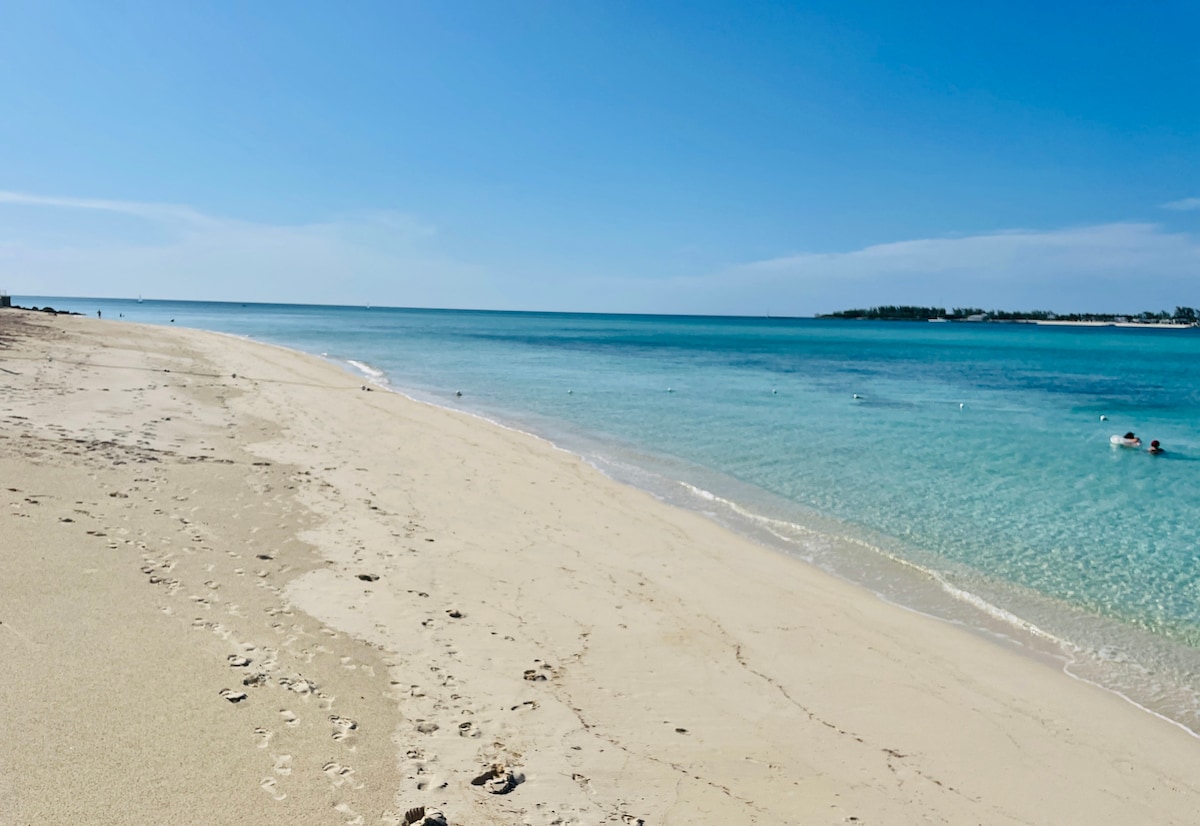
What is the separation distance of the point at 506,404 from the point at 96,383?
42.2 feet

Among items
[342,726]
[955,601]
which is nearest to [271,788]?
[342,726]

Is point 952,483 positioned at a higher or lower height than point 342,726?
lower

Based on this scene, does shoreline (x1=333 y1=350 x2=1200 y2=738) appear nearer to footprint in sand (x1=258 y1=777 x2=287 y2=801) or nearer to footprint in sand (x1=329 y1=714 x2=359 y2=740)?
footprint in sand (x1=329 y1=714 x2=359 y2=740)

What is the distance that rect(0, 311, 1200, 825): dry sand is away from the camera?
13.5 feet

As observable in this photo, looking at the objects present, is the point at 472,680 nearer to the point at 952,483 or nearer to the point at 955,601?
the point at 955,601

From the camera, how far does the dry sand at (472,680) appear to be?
Answer: 4.11 m

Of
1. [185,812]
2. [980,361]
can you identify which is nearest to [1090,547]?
[185,812]

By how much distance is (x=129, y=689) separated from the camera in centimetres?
462

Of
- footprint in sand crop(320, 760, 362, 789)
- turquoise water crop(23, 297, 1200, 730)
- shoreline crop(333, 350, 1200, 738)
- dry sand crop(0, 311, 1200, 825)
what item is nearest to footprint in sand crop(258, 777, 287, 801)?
dry sand crop(0, 311, 1200, 825)

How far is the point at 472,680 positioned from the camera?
18.5 ft

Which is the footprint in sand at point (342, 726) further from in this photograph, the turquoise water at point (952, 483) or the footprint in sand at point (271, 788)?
the turquoise water at point (952, 483)

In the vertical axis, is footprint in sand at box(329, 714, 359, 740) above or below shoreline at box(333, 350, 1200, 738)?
above

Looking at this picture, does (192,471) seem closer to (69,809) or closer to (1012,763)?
(69,809)

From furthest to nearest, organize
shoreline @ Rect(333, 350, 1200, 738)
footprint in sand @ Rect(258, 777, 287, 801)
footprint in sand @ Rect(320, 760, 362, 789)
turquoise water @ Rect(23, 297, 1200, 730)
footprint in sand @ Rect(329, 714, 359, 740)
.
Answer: turquoise water @ Rect(23, 297, 1200, 730)
shoreline @ Rect(333, 350, 1200, 738)
footprint in sand @ Rect(329, 714, 359, 740)
footprint in sand @ Rect(320, 760, 362, 789)
footprint in sand @ Rect(258, 777, 287, 801)
